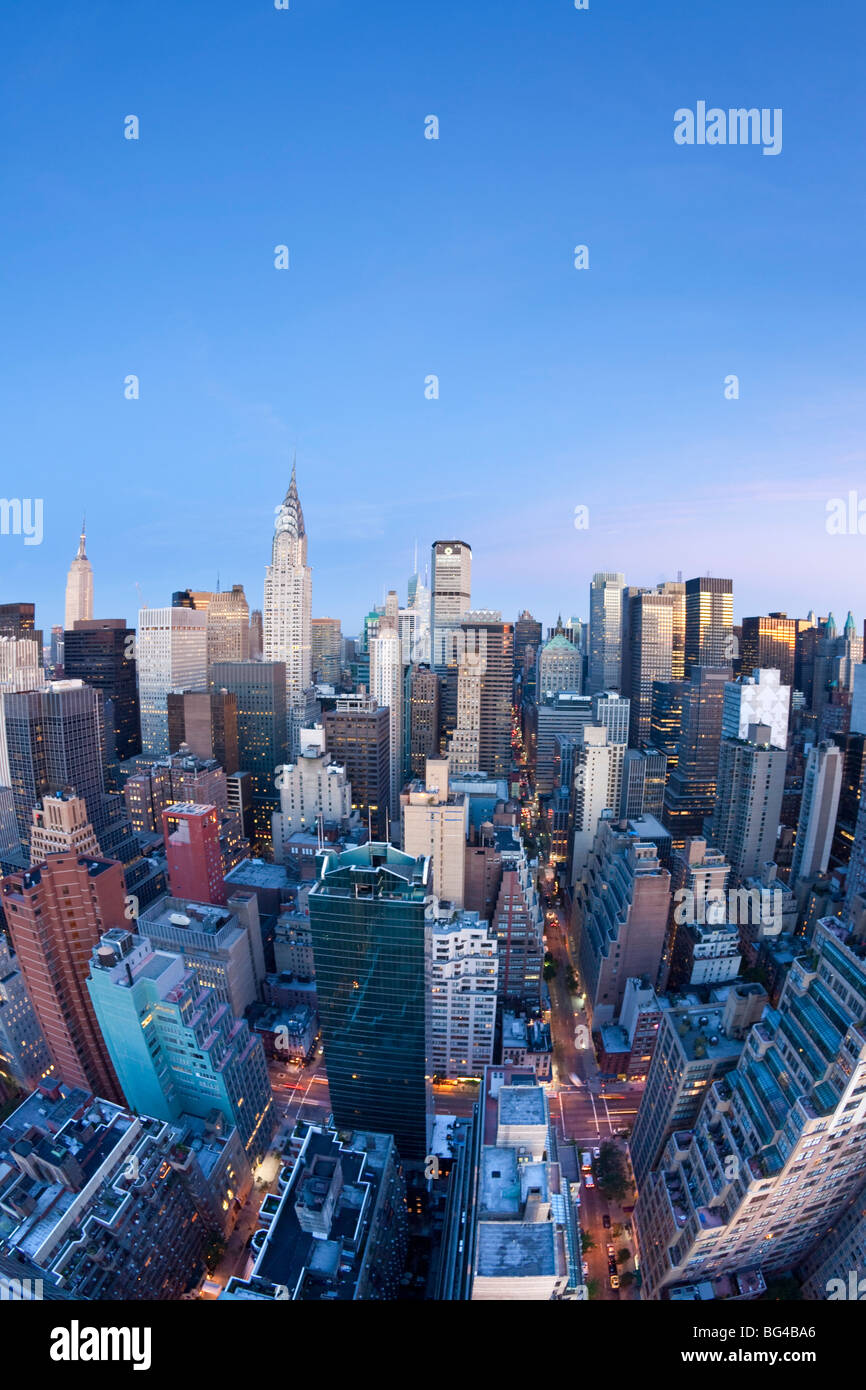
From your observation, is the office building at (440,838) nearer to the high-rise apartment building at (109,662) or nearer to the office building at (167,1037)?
the office building at (167,1037)

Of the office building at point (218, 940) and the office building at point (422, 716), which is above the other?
the office building at point (422, 716)

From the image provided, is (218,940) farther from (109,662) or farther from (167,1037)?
(109,662)

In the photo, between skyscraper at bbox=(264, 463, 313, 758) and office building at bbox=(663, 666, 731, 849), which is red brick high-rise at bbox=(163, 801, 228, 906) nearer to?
office building at bbox=(663, 666, 731, 849)

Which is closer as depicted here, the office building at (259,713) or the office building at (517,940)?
the office building at (517,940)

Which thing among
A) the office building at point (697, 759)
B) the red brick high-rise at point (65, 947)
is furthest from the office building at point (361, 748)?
the red brick high-rise at point (65, 947)

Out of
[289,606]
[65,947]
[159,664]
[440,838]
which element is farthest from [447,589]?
[65,947]

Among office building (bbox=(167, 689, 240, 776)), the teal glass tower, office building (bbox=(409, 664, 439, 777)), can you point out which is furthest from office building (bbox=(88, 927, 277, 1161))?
office building (bbox=(409, 664, 439, 777))
